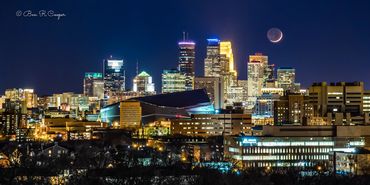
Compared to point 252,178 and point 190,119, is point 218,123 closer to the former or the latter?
point 190,119

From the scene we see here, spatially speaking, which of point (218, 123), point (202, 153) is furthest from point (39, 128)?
point (202, 153)

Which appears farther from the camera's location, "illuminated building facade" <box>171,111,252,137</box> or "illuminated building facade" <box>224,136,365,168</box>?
"illuminated building facade" <box>171,111,252,137</box>

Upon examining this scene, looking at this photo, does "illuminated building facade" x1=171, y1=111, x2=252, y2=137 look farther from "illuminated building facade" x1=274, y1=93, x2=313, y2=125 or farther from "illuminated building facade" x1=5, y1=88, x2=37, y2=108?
"illuminated building facade" x1=5, y1=88, x2=37, y2=108

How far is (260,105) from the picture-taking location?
474 feet

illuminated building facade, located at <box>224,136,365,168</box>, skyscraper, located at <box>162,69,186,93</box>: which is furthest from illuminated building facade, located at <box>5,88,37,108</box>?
illuminated building facade, located at <box>224,136,365,168</box>

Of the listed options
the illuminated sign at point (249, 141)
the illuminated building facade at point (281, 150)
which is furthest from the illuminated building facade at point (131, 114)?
the illuminated sign at point (249, 141)

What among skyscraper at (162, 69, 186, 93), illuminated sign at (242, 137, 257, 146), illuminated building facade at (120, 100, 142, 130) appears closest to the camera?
illuminated sign at (242, 137, 257, 146)

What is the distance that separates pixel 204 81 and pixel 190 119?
58305mm

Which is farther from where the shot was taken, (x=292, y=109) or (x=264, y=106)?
(x=264, y=106)

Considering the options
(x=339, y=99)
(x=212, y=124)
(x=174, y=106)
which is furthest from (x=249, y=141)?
(x=174, y=106)

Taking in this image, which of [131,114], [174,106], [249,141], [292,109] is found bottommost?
[249,141]

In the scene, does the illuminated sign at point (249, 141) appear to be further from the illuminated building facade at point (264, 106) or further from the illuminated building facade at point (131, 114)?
the illuminated building facade at point (264, 106)

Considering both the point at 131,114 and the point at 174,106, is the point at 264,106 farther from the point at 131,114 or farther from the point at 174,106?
the point at 131,114

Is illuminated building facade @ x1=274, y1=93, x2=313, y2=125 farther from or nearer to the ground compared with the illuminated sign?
farther from the ground
